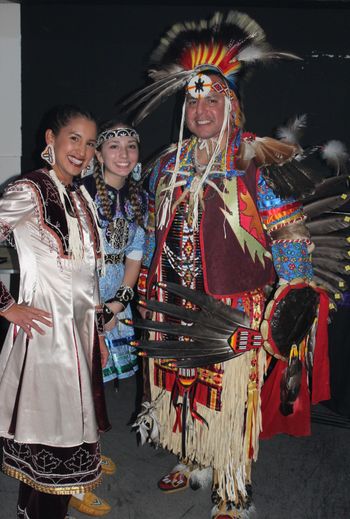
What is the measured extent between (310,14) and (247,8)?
1.24 feet

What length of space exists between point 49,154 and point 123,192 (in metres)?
0.54

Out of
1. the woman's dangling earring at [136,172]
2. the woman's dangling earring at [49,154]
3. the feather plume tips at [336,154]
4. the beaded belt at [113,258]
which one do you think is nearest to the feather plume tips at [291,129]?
the feather plume tips at [336,154]

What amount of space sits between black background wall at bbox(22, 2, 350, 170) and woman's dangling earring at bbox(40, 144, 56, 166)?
154 cm

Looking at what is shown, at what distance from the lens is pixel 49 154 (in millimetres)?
1860

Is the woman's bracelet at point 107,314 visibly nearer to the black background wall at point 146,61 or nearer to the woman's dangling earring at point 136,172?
the woman's dangling earring at point 136,172

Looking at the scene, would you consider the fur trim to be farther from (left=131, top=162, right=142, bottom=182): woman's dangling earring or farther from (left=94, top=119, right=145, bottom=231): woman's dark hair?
(left=131, top=162, right=142, bottom=182): woman's dangling earring

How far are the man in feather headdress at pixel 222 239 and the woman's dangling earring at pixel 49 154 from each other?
1.60 ft

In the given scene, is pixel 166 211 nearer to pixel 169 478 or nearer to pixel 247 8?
pixel 169 478

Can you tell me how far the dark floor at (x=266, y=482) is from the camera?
7.77 feet

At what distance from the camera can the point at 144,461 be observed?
9.02ft

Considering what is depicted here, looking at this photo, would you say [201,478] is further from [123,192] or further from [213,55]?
[213,55]

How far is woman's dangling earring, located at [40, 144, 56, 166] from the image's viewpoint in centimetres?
185

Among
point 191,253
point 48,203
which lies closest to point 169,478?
point 191,253

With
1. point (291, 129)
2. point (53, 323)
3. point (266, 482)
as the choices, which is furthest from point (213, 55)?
point (266, 482)
